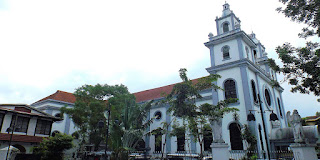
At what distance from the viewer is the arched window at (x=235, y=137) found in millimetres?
17531

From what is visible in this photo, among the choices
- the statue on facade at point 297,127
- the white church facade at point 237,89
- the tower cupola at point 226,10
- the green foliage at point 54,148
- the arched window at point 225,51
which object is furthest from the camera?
the tower cupola at point 226,10

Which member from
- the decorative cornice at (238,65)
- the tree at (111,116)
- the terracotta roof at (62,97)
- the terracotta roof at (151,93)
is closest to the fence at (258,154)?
the decorative cornice at (238,65)

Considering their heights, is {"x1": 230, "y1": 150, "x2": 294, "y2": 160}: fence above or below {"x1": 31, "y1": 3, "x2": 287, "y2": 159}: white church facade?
below

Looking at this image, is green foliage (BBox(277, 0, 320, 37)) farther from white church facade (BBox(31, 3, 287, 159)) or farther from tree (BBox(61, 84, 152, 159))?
tree (BBox(61, 84, 152, 159))

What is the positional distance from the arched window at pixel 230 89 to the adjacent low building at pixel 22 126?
58.8 ft

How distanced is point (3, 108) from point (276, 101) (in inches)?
1088

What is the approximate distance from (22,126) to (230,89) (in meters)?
19.8

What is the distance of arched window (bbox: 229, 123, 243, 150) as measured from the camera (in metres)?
17.5

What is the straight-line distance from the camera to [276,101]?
23500 mm

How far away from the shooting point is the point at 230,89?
64.5 feet

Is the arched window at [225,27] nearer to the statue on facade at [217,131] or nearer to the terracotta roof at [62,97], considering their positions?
the statue on facade at [217,131]

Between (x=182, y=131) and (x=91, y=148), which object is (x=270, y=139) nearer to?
(x=182, y=131)

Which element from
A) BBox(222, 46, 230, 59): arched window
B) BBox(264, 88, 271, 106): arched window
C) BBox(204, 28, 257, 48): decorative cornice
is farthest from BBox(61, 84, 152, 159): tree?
BBox(264, 88, 271, 106): arched window

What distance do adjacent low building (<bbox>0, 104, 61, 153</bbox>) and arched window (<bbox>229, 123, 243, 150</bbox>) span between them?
1780 centimetres
